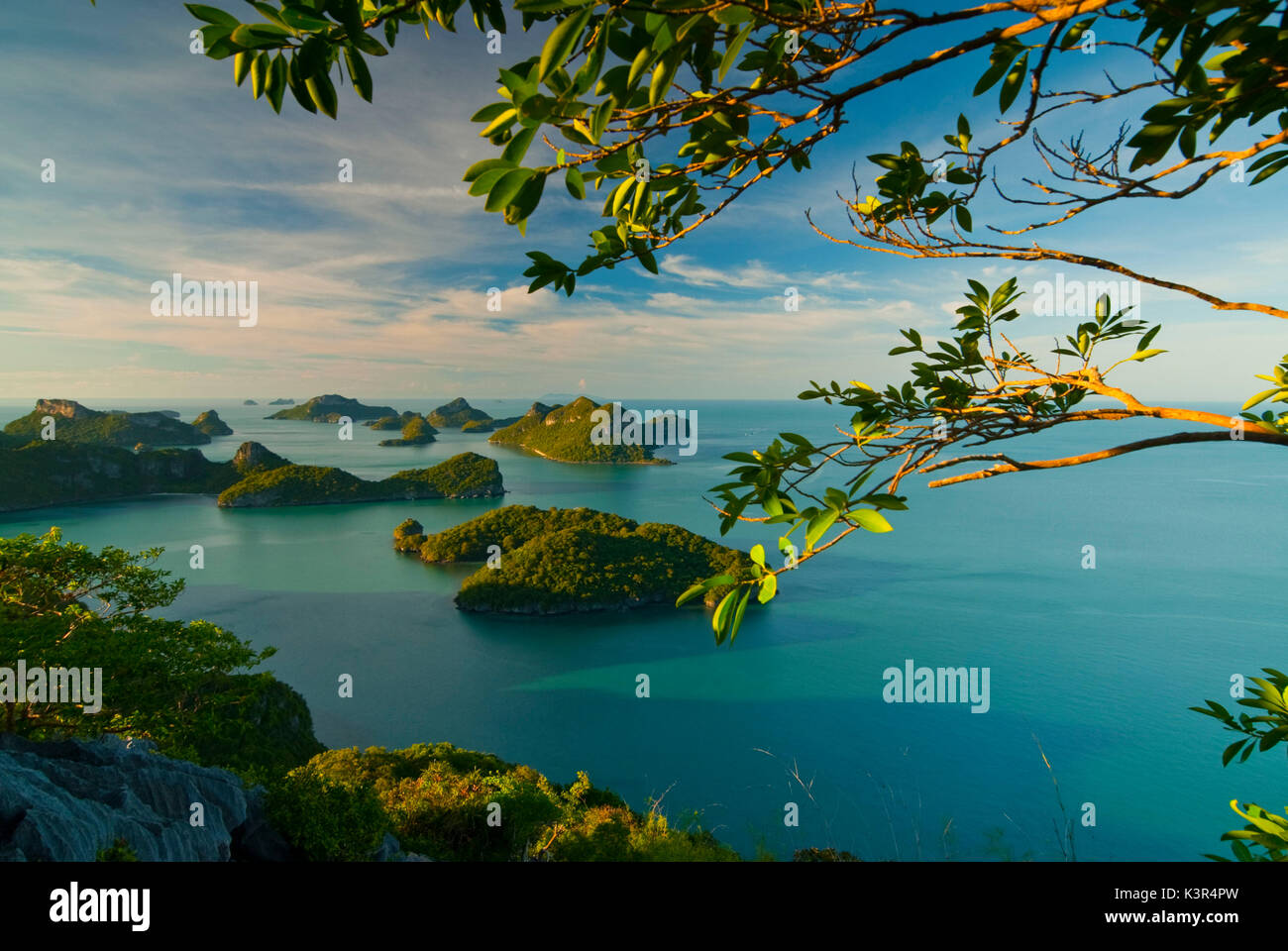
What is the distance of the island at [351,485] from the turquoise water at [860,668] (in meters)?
7.24

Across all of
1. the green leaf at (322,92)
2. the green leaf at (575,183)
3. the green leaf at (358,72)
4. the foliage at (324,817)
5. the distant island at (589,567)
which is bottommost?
the distant island at (589,567)

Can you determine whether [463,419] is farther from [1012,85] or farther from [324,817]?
[1012,85]

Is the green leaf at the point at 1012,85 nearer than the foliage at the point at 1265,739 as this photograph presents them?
Yes

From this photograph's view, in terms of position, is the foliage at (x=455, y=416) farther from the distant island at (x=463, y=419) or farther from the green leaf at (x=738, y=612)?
the green leaf at (x=738, y=612)

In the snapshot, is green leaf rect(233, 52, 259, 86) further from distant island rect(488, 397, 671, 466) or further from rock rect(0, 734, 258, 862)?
distant island rect(488, 397, 671, 466)

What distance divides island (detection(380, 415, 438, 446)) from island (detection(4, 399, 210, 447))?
29614mm

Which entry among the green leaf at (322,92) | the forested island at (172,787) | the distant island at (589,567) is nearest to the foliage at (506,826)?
the forested island at (172,787)

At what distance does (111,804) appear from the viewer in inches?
188

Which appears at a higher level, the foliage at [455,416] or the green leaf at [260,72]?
the foliage at [455,416]

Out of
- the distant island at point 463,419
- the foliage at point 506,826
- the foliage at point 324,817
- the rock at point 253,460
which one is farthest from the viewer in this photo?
the distant island at point 463,419

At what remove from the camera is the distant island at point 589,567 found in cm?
3688

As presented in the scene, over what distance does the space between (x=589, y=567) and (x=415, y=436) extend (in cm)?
8262

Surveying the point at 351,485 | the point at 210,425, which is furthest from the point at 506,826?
the point at 210,425
